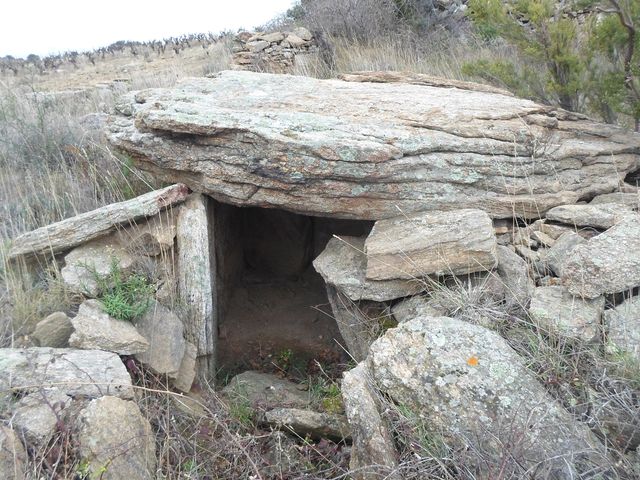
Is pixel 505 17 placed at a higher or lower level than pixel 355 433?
higher

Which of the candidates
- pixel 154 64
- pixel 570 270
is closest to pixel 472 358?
pixel 570 270

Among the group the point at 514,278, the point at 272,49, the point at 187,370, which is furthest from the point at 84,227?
the point at 272,49

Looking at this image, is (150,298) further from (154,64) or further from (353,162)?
(154,64)

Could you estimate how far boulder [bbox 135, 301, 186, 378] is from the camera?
3.45 meters

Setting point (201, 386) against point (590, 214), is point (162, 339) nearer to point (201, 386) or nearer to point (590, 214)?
point (201, 386)

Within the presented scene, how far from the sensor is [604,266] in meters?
2.94

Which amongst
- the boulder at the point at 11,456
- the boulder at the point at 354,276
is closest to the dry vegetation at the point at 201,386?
the boulder at the point at 11,456

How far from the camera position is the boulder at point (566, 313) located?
2.76 m

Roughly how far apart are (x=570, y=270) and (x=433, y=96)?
7.08 ft

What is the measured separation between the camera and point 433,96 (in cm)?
464

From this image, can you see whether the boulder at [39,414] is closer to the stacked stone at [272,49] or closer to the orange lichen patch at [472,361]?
the orange lichen patch at [472,361]

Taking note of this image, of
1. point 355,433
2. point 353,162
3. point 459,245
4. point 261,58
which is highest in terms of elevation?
point 261,58

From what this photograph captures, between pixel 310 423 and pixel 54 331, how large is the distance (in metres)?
1.58

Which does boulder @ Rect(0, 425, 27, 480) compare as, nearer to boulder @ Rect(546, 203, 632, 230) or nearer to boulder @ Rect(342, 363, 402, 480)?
boulder @ Rect(342, 363, 402, 480)
